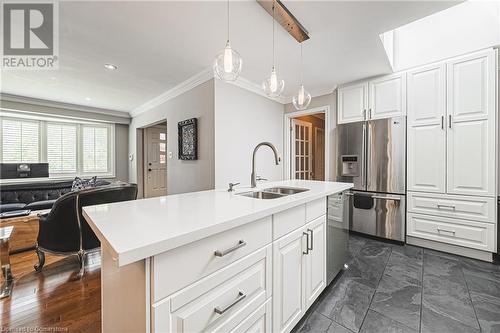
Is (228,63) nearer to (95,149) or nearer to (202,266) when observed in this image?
(202,266)

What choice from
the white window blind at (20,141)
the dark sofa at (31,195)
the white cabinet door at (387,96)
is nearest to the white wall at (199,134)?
the dark sofa at (31,195)

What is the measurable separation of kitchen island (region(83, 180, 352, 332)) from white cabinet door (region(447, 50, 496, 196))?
230cm

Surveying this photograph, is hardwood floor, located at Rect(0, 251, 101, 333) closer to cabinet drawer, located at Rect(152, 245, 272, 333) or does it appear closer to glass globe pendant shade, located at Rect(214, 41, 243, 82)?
cabinet drawer, located at Rect(152, 245, 272, 333)

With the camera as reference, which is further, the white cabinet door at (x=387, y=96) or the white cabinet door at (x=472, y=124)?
the white cabinet door at (x=387, y=96)

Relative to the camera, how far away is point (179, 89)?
351cm

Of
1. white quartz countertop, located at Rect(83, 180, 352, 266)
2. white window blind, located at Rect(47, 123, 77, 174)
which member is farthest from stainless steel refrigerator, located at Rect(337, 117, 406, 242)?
white window blind, located at Rect(47, 123, 77, 174)

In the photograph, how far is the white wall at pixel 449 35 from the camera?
2.26m

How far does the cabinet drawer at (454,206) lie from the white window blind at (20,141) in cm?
691

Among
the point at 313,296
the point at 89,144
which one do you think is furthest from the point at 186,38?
the point at 89,144

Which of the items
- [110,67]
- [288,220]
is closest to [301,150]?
[288,220]

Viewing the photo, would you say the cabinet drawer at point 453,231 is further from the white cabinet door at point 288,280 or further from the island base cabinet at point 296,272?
the white cabinet door at point 288,280

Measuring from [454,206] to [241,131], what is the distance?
2833 millimetres

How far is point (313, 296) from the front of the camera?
1477mm

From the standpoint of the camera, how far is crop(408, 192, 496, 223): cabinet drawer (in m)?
2.26
